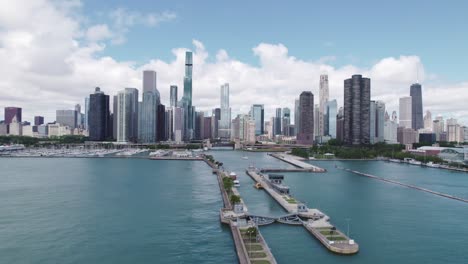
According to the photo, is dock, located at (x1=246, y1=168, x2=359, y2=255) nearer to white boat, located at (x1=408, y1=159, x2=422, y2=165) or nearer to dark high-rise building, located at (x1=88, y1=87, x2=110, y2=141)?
white boat, located at (x1=408, y1=159, x2=422, y2=165)

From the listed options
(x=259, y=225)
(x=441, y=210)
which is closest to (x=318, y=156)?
(x=441, y=210)

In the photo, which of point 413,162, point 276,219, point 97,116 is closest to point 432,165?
point 413,162

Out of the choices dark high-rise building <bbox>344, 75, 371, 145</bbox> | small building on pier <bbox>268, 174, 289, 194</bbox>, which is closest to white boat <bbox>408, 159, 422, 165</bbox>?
dark high-rise building <bbox>344, 75, 371, 145</bbox>

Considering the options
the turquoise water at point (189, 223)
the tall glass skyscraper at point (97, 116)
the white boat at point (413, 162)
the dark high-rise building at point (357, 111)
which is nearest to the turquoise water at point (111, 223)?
the turquoise water at point (189, 223)

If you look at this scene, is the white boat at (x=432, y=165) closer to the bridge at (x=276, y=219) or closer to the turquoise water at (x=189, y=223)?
the turquoise water at (x=189, y=223)

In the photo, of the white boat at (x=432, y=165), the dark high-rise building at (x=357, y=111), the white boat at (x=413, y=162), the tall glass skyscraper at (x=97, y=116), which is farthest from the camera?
the tall glass skyscraper at (x=97, y=116)

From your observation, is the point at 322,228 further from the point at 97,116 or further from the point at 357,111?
the point at 97,116
